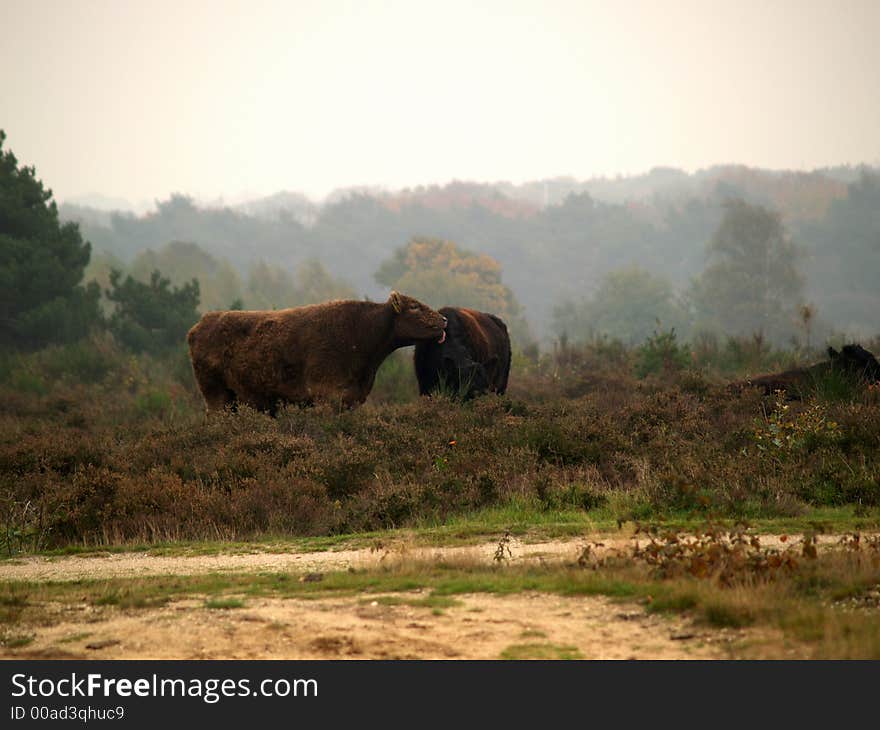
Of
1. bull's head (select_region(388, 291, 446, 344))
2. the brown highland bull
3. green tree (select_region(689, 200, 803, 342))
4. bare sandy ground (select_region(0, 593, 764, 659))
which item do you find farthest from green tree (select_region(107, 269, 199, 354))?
green tree (select_region(689, 200, 803, 342))

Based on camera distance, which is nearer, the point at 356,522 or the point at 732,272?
the point at 356,522

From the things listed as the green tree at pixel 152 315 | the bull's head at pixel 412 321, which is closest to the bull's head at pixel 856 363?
the bull's head at pixel 412 321

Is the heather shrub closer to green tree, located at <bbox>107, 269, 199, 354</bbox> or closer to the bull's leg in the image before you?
the bull's leg

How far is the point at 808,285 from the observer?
331ft

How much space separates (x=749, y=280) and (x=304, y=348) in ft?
232

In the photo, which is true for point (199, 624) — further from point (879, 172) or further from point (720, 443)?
point (879, 172)

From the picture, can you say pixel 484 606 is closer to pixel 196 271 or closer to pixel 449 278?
pixel 449 278

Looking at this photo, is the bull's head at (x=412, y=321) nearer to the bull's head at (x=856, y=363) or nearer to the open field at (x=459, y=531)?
the open field at (x=459, y=531)

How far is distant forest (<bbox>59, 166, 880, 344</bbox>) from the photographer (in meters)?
86.0

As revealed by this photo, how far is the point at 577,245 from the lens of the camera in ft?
408

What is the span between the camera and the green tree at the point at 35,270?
3556 cm

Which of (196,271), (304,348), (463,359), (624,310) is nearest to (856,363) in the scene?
(463,359)
